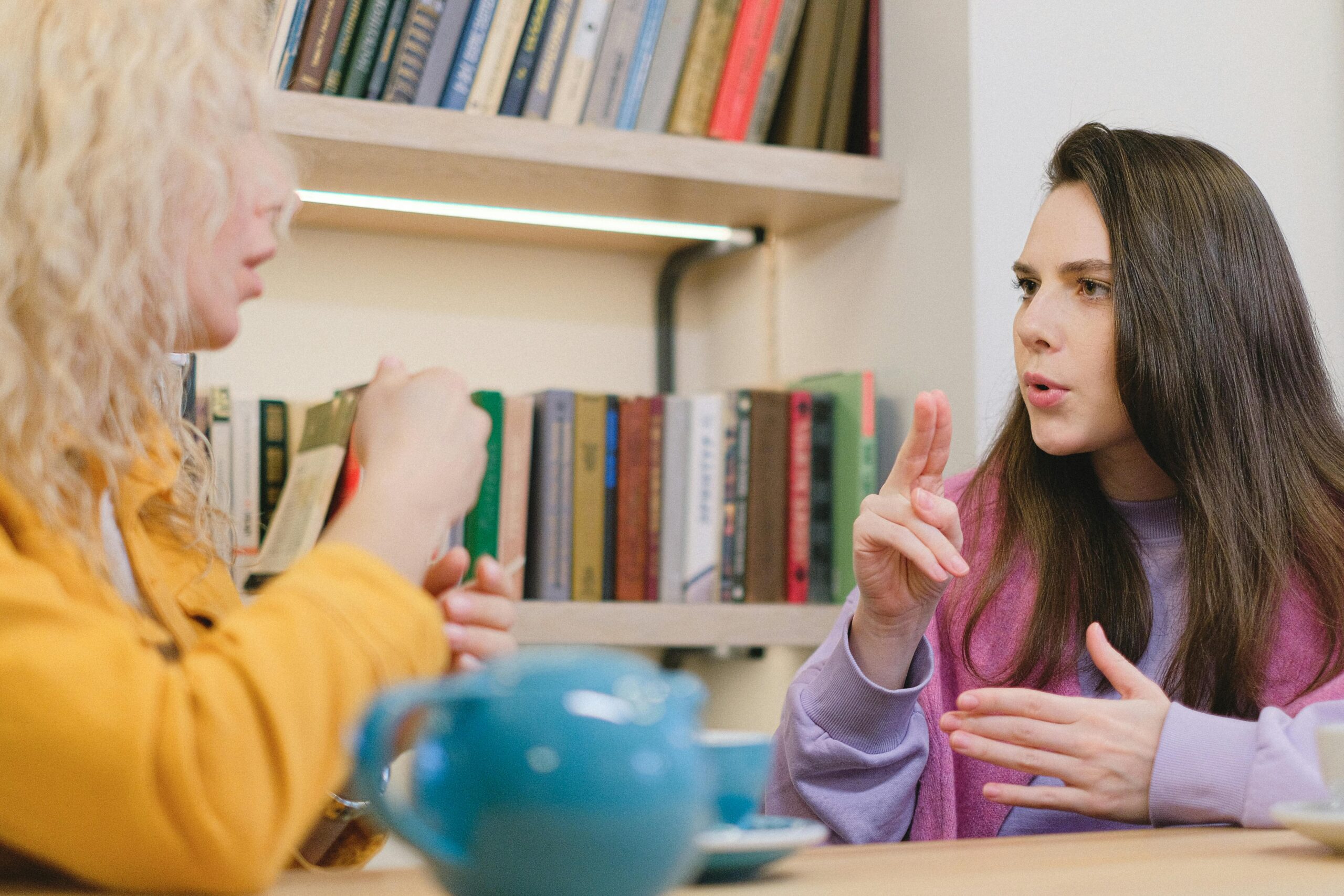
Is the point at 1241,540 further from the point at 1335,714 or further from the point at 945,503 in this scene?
the point at 945,503

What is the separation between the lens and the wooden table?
0.62m

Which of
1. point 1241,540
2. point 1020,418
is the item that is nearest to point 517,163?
point 1020,418

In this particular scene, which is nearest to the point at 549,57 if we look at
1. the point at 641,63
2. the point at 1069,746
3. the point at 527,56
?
the point at 527,56

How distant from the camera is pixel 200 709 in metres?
0.53

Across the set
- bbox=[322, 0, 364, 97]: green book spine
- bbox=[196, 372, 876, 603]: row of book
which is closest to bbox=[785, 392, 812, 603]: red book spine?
bbox=[196, 372, 876, 603]: row of book

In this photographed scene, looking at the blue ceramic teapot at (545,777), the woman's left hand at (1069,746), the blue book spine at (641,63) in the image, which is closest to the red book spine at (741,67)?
the blue book spine at (641,63)

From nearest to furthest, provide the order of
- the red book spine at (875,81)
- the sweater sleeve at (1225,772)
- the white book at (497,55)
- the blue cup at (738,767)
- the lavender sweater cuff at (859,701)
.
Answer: the blue cup at (738,767) → the sweater sleeve at (1225,772) → the lavender sweater cuff at (859,701) → the white book at (497,55) → the red book spine at (875,81)

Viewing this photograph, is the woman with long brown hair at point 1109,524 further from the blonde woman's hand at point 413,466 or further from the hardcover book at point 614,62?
the hardcover book at point 614,62

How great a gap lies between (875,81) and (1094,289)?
71cm

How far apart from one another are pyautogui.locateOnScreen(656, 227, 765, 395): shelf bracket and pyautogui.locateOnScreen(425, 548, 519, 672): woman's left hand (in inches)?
51.0

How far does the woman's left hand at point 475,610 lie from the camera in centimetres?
78

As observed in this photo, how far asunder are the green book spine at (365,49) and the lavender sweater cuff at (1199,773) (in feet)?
4.08

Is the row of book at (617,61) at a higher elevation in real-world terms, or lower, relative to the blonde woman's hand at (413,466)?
higher

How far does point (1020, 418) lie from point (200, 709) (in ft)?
3.61
